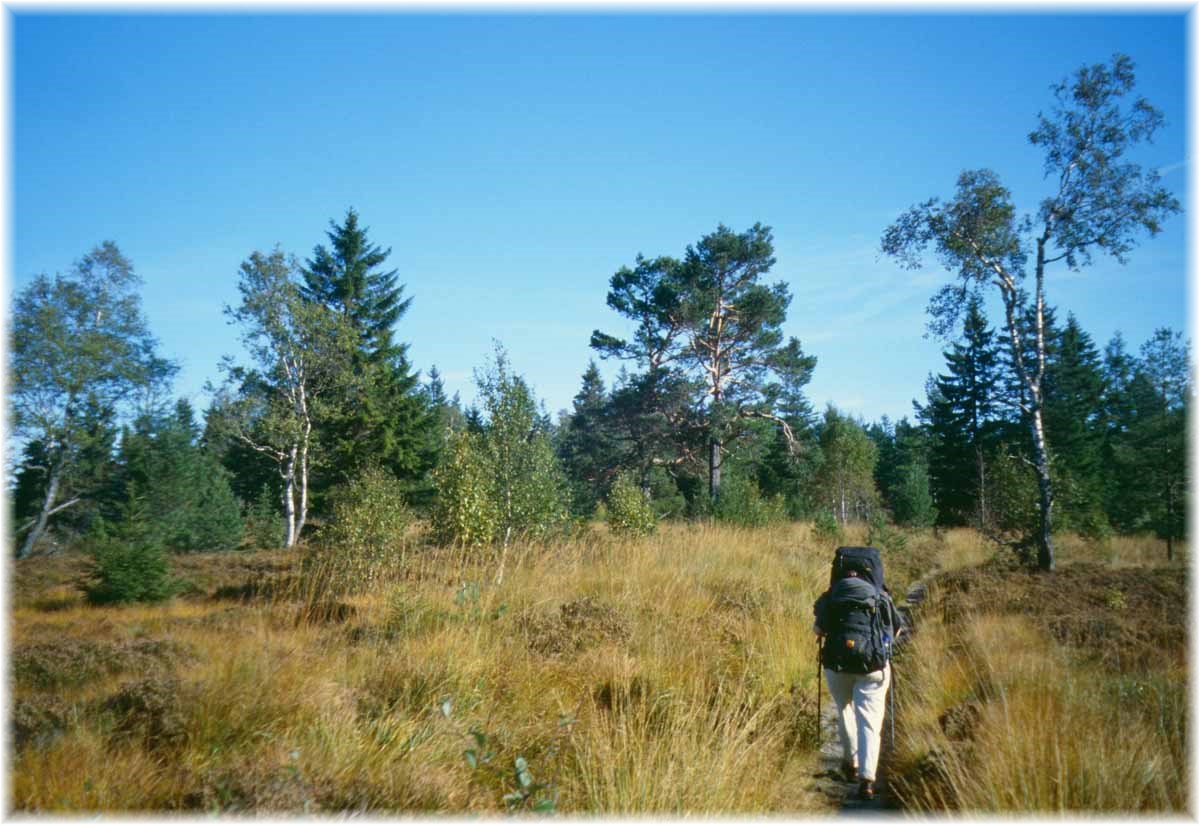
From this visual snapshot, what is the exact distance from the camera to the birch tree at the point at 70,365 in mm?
21359

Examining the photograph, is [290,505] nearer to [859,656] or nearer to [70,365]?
[70,365]

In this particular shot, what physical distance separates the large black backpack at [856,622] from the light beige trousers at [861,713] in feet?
0.35

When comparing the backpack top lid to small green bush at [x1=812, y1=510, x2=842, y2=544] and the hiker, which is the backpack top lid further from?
small green bush at [x1=812, y1=510, x2=842, y2=544]

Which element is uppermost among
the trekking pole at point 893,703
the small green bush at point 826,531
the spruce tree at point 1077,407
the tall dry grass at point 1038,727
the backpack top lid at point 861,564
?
the spruce tree at point 1077,407

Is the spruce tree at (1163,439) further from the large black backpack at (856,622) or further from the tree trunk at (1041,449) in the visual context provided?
the large black backpack at (856,622)

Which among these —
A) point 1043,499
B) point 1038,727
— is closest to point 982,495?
point 1043,499

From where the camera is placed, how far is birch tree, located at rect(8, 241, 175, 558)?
841 inches

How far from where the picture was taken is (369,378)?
2864 cm

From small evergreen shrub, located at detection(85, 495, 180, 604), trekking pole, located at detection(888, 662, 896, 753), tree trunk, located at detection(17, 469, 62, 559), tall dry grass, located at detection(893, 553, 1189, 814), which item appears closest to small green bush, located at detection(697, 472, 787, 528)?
tall dry grass, located at detection(893, 553, 1189, 814)

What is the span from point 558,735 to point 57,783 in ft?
8.30

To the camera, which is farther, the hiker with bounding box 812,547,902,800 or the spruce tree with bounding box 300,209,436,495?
the spruce tree with bounding box 300,209,436,495

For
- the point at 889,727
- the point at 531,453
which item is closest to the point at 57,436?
the point at 531,453

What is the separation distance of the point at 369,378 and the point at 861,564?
26.4 m

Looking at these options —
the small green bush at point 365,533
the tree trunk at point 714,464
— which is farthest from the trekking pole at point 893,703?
the tree trunk at point 714,464
